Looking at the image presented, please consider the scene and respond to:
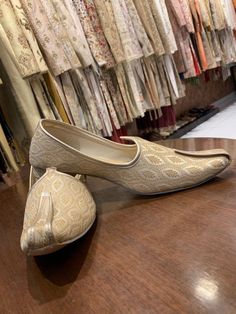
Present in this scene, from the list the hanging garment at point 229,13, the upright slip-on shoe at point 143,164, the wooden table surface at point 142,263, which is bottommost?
the wooden table surface at point 142,263

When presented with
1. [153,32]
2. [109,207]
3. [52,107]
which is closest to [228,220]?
[109,207]

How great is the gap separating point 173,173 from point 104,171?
0.33 feet

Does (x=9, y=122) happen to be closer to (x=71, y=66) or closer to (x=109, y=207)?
(x=71, y=66)

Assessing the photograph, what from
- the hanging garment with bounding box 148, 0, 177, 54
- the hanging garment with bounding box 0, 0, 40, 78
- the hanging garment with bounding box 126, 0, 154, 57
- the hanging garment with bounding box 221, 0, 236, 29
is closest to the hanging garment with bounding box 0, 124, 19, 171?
the hanging garment with bounding box 0, 0, 40, 78

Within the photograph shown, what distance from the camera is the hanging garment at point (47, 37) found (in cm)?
93

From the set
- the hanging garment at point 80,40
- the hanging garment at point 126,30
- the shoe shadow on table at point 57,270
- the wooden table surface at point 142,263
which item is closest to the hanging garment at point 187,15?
the hanging garment at point 126,30

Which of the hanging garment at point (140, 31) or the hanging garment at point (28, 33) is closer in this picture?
the hanging garment at point (28, 33)

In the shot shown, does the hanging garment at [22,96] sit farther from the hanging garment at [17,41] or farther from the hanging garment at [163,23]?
the hanging garment at [163,23]

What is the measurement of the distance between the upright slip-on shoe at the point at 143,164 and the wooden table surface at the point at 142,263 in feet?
0.07

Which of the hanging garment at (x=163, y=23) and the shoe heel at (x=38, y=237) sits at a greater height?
the hanging garment at (x=163, y=23)

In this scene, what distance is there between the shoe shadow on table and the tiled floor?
1.41m

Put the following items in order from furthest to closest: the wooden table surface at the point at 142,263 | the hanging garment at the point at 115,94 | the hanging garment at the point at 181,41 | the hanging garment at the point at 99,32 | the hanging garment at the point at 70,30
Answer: the hanging garment at the point at 181,41
the hanging garment at the point at 115,94
the hanging garment at the point at 99,32
the hanging garment at the point at 70,30
the wooden table surface at the point at 142,263

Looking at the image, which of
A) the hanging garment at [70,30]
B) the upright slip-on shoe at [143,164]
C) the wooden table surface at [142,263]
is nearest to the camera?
the wooden table surface at [142,263]

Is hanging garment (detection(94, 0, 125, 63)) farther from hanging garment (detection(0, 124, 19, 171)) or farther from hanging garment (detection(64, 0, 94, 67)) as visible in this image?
hanging garment (detection(0, 124, 19, 171))
